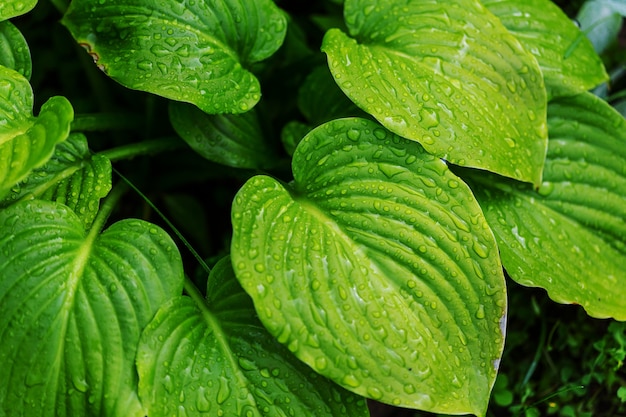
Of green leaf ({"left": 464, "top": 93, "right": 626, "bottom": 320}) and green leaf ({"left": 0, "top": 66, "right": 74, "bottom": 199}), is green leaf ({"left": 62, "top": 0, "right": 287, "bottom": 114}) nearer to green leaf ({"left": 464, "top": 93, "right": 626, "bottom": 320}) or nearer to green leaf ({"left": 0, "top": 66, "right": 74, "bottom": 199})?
green leaf ({"left": 0, "top": 66, "right": 74, "bottom": 199})

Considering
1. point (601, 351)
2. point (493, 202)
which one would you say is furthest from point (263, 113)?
point (601, 351)

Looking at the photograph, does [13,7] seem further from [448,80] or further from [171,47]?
[448,80]

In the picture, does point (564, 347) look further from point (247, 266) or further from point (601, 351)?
point (247, 266)

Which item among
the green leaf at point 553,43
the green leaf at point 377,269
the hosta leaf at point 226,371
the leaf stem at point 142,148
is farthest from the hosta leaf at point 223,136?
the green leaf at point 553,43

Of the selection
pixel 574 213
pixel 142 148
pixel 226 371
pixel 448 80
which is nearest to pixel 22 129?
pixel 142 148

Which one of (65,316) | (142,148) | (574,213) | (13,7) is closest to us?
(65,316)

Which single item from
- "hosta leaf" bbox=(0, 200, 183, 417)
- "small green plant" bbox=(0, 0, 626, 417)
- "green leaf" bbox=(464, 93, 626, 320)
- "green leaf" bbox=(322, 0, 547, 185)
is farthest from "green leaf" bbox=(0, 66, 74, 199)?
"green leaf" bbox=(464, 93, 626, 320)
